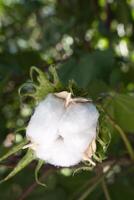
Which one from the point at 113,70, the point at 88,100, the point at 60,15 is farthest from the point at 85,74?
the point at 60,15

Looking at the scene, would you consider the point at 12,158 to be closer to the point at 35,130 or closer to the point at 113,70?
the point at 35,130

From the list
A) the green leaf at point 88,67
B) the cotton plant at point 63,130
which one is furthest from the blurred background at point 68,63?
the cotton plant at point 63,130

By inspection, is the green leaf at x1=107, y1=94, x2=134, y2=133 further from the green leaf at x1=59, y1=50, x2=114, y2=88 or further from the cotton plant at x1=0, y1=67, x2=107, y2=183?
the cotton plant at x1=0, y1=67, x2=107, y2=183

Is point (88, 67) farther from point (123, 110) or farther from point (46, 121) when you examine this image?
point (46, 121)

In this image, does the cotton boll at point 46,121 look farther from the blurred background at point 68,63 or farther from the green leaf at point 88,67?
the green leaf at point 88,67

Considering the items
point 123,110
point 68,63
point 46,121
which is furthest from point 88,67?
point 46,121

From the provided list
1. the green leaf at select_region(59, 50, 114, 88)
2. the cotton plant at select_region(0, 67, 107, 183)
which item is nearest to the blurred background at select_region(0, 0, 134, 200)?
the green leaf at select_region(59, 50, 114, 88)
